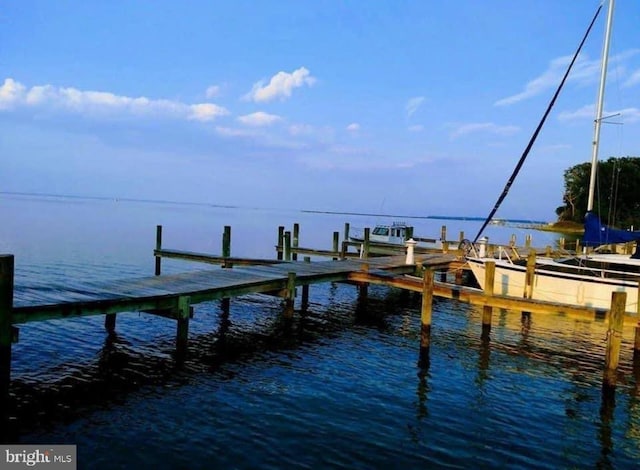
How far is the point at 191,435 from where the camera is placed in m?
8.45

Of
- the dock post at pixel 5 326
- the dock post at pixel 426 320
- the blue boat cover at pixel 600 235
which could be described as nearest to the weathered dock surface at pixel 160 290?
the dock post at pixel 5 326

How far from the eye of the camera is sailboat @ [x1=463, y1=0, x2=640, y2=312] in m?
18.1

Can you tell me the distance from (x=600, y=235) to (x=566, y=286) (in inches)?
99.8

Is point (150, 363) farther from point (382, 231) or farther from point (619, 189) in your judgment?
point (619, 189)

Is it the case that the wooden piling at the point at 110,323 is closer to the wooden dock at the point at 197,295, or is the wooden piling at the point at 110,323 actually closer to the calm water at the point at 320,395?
the wooden dock at the point at 197,295

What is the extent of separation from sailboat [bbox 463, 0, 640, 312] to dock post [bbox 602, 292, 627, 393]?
271 inches

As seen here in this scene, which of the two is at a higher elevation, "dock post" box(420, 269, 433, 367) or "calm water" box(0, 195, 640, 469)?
"dock post" box(420, 269, 433, 367)

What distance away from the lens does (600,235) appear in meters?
19.4

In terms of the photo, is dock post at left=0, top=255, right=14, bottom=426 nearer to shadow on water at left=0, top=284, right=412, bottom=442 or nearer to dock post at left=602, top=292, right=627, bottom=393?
shadow on water at left=0, top=284, right=412, bottom=442

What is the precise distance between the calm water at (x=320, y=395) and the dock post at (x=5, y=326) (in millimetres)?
446

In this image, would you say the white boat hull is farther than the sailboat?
No

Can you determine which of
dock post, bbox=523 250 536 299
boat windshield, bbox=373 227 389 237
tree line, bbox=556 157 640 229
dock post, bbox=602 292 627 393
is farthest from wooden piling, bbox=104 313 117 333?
tree line, bbox=556 157 640 229

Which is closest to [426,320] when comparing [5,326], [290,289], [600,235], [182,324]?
[290,289]

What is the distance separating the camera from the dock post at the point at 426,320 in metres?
13.2
